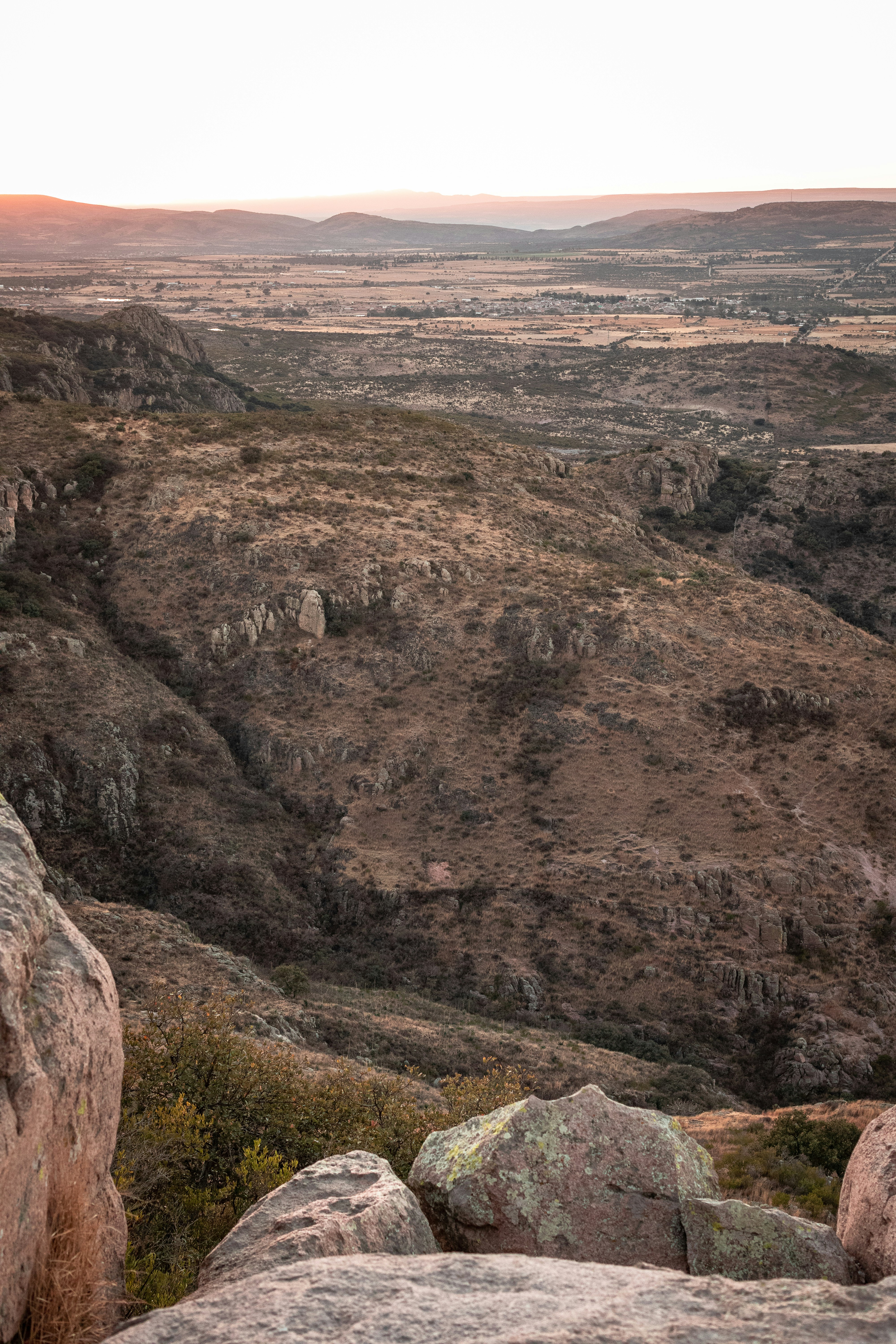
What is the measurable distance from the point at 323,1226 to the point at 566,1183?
402 centimetres

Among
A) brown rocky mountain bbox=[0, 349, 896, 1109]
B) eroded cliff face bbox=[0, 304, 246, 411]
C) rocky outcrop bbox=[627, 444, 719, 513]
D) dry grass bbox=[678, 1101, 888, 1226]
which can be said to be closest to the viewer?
dry grass bbox=[678, 1101, 888, 1226]

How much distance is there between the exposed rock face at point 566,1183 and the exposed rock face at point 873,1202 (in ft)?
5.85

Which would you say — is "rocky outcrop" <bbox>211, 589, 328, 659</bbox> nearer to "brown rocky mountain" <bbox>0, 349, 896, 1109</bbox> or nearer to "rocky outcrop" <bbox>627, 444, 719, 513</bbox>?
"brown rocky mountain" <bbox>0, 349, 896, 1109</bbox>

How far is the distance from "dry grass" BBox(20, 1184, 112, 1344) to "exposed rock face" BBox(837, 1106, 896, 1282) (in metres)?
8.20

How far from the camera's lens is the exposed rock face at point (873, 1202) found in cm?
965

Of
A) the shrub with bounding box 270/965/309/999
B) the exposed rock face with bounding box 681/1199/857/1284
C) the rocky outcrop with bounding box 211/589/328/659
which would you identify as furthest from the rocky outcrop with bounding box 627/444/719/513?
the exposed rock face with bounding box 681/1199/857/1284

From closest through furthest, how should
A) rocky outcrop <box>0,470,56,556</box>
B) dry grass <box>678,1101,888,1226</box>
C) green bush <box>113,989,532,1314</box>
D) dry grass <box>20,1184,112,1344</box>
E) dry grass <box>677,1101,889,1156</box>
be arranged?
dry grass <box>20,1184,112,1344</box> < green bush <box>113,989,532,1314</box> < dry grass <box>678,1101,888,1226</box> < dry grass <box>677,1101,889,1156</box> < rocky outcrop <box>0,470,56,556</box>

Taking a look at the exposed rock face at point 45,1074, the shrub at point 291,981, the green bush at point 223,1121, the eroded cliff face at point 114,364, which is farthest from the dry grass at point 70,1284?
the eroded cliff face at point 114,364

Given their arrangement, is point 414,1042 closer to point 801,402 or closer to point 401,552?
point 401,552

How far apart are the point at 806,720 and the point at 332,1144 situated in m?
32.5

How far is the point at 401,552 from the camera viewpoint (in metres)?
50.7

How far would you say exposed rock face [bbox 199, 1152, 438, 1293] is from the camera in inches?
318

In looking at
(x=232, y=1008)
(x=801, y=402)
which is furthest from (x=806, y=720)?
(x=801, y=402)

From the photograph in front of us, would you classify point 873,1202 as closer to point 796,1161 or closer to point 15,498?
point 796,1161
